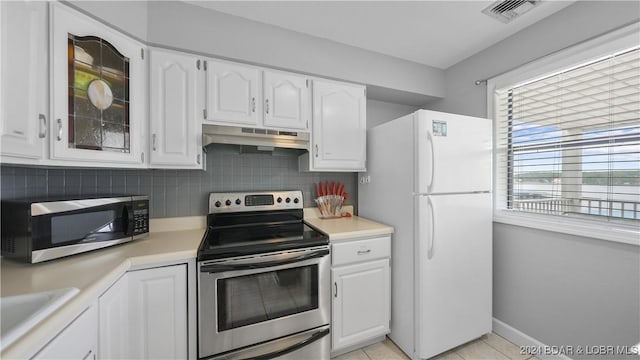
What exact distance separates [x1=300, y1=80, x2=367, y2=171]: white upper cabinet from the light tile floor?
1448 mm

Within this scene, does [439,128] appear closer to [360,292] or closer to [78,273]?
[360,292]

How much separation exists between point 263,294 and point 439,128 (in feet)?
5.37

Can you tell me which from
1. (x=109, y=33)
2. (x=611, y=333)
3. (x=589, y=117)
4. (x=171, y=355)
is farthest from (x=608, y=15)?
(x=171, y=355)

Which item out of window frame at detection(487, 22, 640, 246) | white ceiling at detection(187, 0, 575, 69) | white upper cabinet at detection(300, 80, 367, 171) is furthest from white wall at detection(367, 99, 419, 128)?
window frame at detection(487, 22, 640, 246)

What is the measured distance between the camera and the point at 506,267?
1966mm

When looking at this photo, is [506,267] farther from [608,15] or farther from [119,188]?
[119,188]

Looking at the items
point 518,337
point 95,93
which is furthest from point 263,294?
point 518,337

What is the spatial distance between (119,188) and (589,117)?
3291 mm

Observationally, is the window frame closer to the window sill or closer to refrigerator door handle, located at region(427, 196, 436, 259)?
the window sill

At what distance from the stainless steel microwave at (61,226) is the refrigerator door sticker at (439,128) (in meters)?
2.06

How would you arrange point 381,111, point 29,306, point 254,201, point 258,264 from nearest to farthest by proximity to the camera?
point 29,306, point 258,264, point 254,201, point 381,111

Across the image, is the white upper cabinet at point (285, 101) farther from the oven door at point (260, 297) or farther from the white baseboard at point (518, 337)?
the white baseboard at point (518, 337)

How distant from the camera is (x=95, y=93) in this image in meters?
1.31

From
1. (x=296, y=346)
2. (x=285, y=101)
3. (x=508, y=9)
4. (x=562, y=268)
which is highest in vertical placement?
(x=508, y=9)
